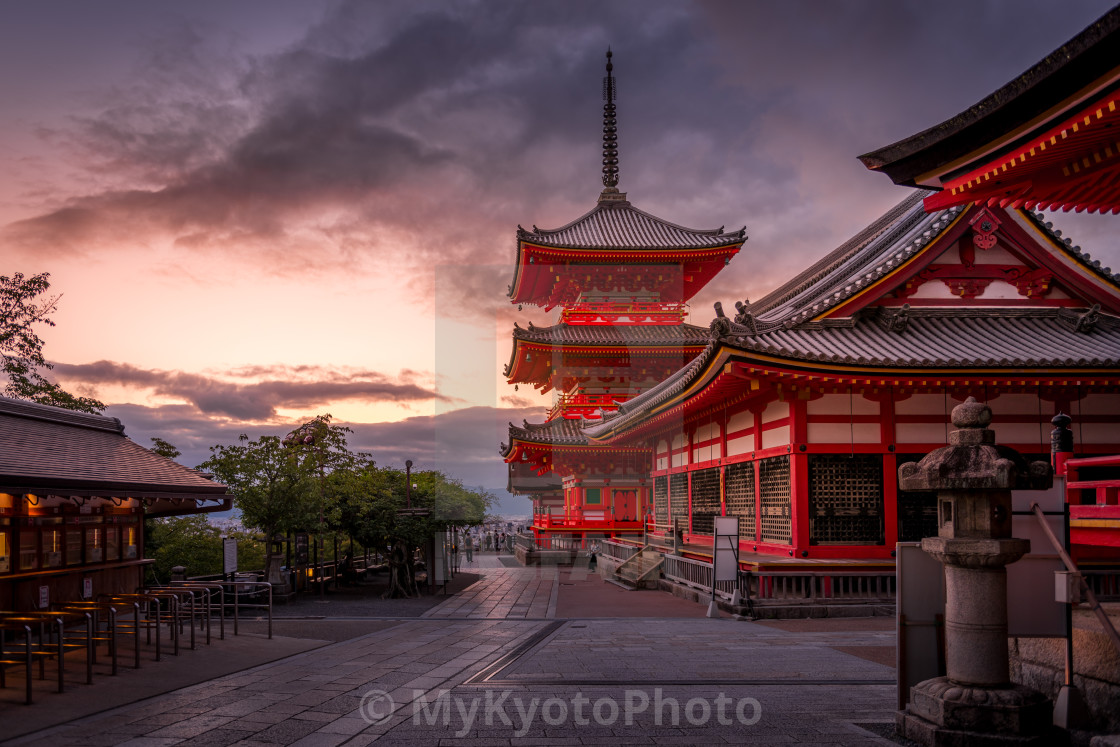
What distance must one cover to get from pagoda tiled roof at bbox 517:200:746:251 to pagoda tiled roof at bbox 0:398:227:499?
2296 centimetres

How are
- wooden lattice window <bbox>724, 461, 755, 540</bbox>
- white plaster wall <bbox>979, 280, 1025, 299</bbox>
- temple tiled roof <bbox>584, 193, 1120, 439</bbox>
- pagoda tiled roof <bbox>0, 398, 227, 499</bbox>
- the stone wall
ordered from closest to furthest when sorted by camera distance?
the stone wall < pagoda tiled roof <bbox>0, 398, 227, 499</bbox> < temple tiled roof <bbox>584, 193, 1120, 439</bbox> < white plaster wall <bbox>979, 280, 1025, 299</bbox> < wooden lattice window <bbox>724, 461, 755, 540</bbox>

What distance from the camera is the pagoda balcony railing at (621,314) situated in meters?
37.7

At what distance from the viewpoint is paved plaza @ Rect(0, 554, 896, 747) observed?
732 cm

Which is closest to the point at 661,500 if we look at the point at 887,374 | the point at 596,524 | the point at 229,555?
the point at 596,524

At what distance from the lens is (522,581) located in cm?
2750

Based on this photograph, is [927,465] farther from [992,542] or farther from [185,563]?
[185,563]

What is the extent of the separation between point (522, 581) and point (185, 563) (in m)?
17.5

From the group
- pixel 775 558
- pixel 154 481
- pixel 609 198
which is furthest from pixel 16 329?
pixel 609 198

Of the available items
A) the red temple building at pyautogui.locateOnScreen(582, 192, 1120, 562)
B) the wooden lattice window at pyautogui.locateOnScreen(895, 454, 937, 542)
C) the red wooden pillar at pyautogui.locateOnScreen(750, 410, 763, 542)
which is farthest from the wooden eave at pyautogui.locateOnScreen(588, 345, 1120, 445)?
the red wooden pillar at pyautogui.locateOnScreen(750, 410, 763, 542)

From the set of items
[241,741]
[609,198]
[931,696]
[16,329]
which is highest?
[609,198]

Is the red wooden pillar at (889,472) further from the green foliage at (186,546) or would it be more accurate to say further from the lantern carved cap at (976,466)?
the green foliage at (186,546)

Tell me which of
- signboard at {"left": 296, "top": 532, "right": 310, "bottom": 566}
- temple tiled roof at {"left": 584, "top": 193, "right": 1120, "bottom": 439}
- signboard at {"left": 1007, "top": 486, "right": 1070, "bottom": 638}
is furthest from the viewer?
signboard at {"left": 296, "top": 532, "right": 310, "bottom": 566}

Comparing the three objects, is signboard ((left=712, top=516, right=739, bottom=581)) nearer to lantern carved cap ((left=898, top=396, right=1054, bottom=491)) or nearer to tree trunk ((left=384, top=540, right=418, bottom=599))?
lantern carved cap ((left=898, top=396, right=1054, bottom=491))

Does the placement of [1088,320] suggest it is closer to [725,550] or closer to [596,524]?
[725,550]
